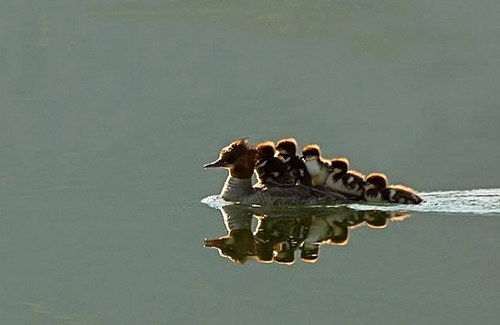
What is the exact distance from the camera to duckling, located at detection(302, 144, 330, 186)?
8820mm

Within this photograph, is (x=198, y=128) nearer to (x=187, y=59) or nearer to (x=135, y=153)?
(x=135, y=153)

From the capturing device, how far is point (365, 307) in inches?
253

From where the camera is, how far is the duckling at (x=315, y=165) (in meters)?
8.82

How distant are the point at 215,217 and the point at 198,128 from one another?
2.64 metres

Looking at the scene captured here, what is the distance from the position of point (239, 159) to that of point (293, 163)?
1.14 ft

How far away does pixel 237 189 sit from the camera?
8938 millimetres

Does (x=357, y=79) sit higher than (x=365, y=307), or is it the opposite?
(x=357, y=79)

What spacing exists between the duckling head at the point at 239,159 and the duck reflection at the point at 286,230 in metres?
0.25

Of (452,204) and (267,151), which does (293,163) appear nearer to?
(267,151)

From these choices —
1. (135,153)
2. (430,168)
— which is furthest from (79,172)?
(430,168)

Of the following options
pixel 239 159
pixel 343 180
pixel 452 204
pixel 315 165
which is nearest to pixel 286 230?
pixel 343 180

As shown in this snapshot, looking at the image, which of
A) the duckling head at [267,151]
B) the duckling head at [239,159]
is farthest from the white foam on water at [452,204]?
the duckling head at [267,151]

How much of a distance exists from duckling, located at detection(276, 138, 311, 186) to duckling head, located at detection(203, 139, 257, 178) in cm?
19

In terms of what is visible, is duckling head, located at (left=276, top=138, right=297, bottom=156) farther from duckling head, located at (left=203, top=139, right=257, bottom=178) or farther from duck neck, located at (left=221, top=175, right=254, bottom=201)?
duck neck, located at (left=221, top=175, right=254, bottom=201)
